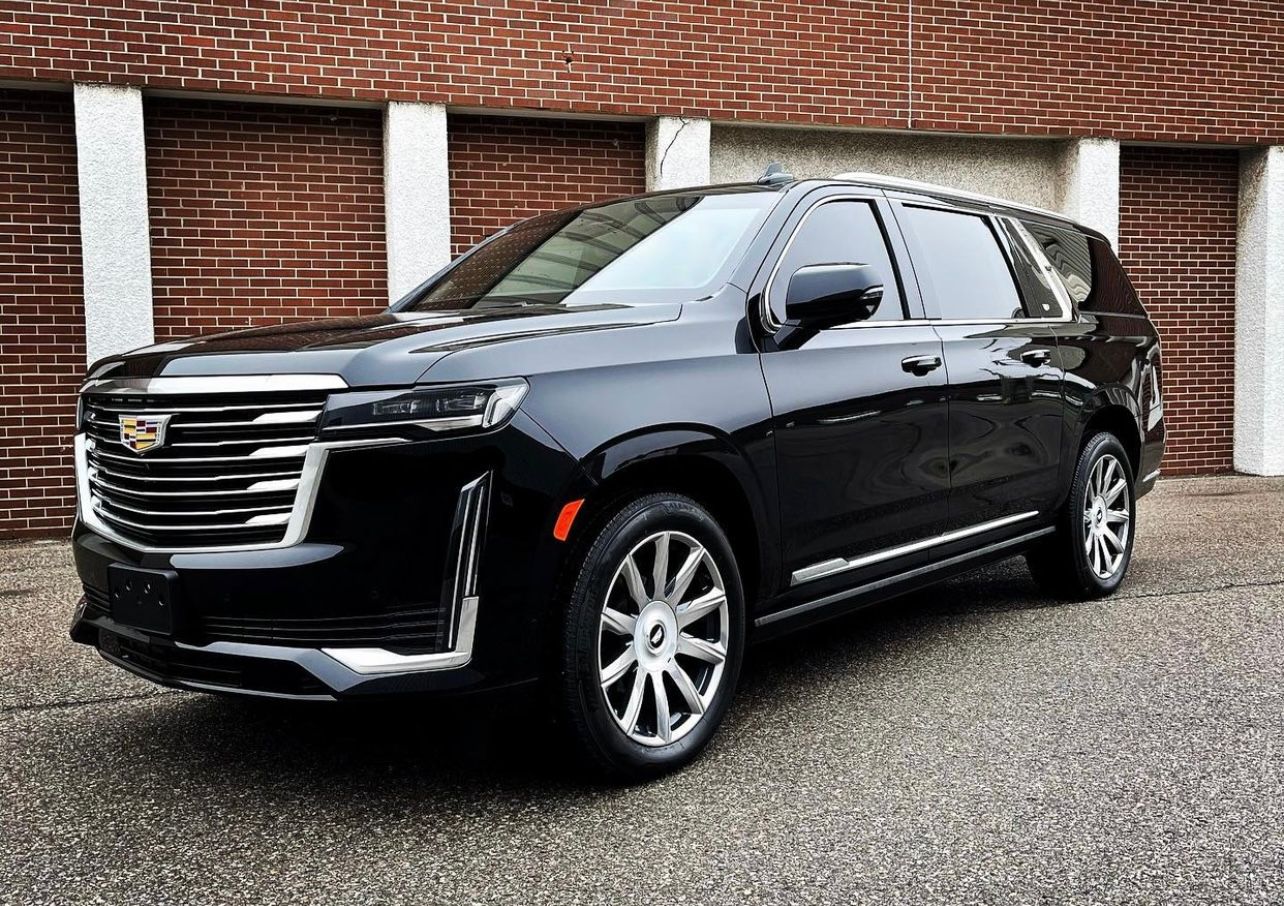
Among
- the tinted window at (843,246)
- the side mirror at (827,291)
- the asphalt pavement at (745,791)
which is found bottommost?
the asphalt pavement at (745,791)

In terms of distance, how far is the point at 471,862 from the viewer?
306cm

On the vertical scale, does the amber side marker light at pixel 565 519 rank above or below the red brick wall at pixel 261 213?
below

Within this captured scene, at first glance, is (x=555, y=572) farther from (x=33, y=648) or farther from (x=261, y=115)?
(x=261, y=115)

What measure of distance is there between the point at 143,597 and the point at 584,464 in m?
1.21

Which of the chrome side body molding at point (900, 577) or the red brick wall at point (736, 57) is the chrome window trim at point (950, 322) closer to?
the chrome side body molding at point (900, 577)

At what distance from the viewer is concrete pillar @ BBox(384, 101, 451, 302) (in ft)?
29.9

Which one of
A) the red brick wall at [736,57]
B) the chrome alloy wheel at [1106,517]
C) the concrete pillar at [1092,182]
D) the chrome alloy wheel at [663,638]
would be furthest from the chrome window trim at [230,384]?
the concrete pillar at [1092,182]

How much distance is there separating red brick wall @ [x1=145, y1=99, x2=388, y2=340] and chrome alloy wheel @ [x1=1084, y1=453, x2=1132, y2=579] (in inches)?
215

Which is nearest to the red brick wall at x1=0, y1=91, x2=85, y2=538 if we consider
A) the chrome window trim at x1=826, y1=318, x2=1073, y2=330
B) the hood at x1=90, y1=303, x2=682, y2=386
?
the hood at x1=90, y1=303, x2=682, y2=386

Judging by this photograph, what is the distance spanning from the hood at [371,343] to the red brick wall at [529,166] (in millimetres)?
5755

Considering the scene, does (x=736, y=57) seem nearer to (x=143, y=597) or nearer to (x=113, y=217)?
(x=113, y=217)

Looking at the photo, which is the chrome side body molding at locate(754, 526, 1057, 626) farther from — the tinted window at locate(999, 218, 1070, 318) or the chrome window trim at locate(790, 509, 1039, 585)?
the tinted window at locate(999, 218, 1070, 318)

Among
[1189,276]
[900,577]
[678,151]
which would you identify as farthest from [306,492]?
[1189,276]

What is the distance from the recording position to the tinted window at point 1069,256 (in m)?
6.02
